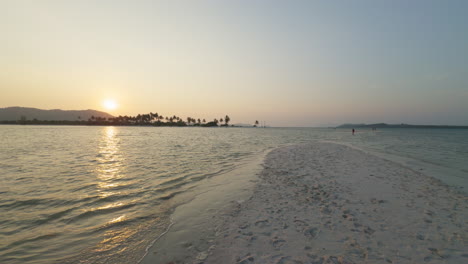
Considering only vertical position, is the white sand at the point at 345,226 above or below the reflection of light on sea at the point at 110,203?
above

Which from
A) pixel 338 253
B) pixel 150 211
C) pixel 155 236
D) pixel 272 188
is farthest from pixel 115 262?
pixel 272 188

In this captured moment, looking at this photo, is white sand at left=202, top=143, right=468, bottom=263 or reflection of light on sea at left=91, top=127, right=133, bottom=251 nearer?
white sand at left=202, top=143, right=468, bottom=263

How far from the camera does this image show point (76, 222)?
6523mm

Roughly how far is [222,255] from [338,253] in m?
2.77

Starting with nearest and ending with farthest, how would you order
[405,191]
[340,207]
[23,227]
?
[23,227] → [340,207] → [405,191]

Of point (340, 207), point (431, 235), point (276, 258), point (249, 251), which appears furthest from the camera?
point (340, 207)

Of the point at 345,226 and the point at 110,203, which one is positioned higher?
the point at 345,226

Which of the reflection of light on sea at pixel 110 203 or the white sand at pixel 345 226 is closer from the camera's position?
the white sand at pixel 345 226

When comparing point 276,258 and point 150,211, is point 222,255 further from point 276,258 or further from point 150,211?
point 150,211

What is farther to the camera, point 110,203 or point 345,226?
point 110,203

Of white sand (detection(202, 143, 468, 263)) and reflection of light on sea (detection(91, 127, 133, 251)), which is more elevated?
white sand (detection(202, 143, 468, 263))

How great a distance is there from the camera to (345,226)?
590 cm

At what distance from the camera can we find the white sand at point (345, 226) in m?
4.50

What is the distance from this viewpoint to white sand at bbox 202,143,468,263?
450cm
